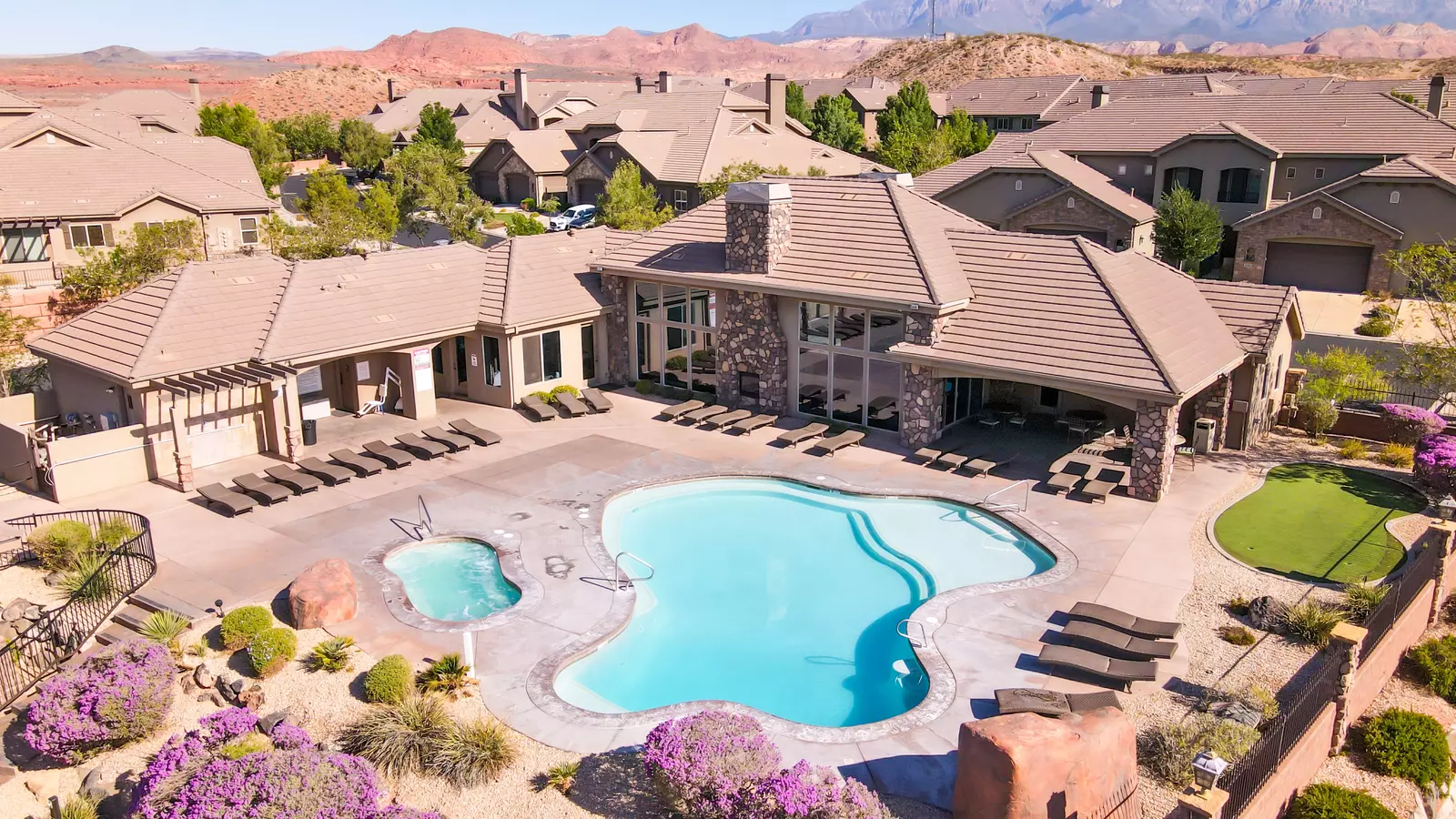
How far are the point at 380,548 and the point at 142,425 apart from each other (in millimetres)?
7626

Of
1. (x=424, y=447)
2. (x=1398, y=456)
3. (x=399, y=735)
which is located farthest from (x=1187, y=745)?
(x=424, y=447)

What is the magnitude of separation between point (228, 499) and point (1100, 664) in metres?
17.2

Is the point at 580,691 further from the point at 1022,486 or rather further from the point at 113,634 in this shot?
the point at 1022,486

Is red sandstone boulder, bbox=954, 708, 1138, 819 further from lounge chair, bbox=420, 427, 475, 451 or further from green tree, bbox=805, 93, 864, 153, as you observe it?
green tree, bbox=805, 93, 864, 153

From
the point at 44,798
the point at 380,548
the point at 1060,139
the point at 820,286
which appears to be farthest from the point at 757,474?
the point at 1060,139

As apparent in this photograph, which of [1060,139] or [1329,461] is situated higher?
[1060,139]

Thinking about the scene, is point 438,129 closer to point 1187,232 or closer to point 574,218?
point 574,218

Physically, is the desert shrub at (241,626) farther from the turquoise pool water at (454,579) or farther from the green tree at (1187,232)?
the green tree at (1187,232)

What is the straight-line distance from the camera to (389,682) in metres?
14.2

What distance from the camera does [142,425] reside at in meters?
22.5

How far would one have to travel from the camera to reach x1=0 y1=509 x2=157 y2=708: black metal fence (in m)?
15.0

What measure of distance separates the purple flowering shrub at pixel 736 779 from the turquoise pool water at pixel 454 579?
636cm

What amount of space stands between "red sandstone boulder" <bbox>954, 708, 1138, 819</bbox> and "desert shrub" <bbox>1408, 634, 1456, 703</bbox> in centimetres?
600

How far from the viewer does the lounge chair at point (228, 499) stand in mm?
20766
